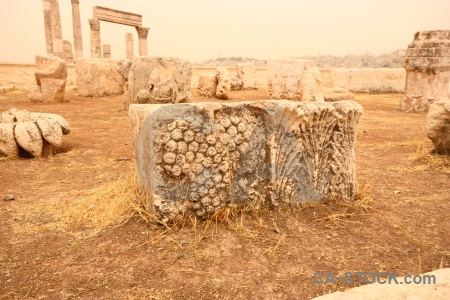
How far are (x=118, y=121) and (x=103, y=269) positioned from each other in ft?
17.3

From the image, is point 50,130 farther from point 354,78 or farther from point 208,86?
point 354,78

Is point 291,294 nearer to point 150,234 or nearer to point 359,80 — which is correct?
point 150,234

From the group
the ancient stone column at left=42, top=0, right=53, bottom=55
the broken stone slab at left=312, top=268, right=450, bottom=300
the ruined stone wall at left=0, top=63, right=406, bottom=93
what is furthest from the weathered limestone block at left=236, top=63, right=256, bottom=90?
the broken stone slab at left=312, top=268, right=450, bottom=300

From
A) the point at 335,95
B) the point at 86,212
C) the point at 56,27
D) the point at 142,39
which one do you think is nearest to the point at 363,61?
the point at 142,39

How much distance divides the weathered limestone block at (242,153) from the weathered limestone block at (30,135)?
7.01 feet

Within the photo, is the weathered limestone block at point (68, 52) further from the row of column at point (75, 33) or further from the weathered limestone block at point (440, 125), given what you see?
the weathered limestone block at point (440, 125)

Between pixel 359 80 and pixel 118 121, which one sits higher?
pixel 359 80

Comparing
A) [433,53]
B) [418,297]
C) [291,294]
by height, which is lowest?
[291,294]

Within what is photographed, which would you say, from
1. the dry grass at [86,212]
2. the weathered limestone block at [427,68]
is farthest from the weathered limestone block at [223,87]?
the dry grass at [86,212]

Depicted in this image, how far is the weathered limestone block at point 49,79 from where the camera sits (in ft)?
29.5

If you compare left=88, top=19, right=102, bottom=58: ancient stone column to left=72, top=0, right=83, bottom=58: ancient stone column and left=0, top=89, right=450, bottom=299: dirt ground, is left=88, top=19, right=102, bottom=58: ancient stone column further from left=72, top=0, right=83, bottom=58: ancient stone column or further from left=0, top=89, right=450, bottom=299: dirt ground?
left=0, top=89, right=450, bottom=299: dirt ground

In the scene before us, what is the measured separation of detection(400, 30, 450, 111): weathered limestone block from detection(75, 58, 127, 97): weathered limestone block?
755 cm

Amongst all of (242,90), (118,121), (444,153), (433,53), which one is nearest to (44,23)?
(242,90)

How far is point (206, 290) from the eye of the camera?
1.79 metres
